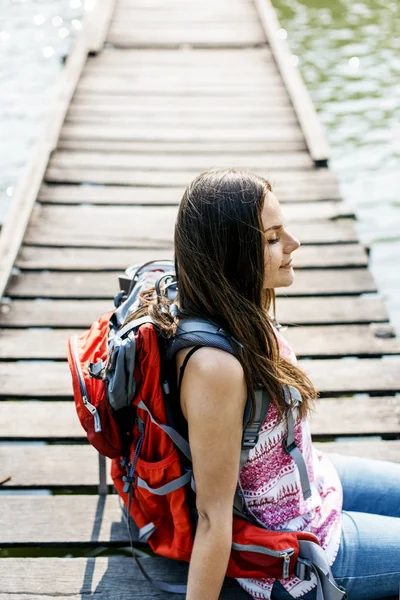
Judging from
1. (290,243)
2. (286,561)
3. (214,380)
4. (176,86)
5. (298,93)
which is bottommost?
(176,86)

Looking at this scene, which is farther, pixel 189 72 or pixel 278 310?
pixel 189 72

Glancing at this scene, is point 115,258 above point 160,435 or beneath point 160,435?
beneath

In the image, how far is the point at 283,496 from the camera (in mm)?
2074

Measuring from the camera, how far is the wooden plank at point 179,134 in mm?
6180

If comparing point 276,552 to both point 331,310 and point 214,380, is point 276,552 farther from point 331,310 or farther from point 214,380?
point 331,310

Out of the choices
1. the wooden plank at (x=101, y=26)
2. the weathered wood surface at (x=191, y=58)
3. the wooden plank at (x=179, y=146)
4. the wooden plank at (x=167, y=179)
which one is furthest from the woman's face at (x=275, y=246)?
the wooden plank at (x=101, y=26)

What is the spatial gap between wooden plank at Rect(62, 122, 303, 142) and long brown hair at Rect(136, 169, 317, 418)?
4.42m

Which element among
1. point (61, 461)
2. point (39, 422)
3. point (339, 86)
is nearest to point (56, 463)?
point (61, 461)

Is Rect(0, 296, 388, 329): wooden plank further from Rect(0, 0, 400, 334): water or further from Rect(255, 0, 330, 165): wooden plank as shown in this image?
Rect(255, 0, 330, 165): wooden plank

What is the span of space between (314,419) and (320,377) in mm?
320

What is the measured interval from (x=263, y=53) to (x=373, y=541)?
709 centimetres

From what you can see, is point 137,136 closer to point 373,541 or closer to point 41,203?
point 41,203

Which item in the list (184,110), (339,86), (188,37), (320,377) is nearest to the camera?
(320,377)

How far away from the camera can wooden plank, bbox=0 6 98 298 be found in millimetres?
4324
